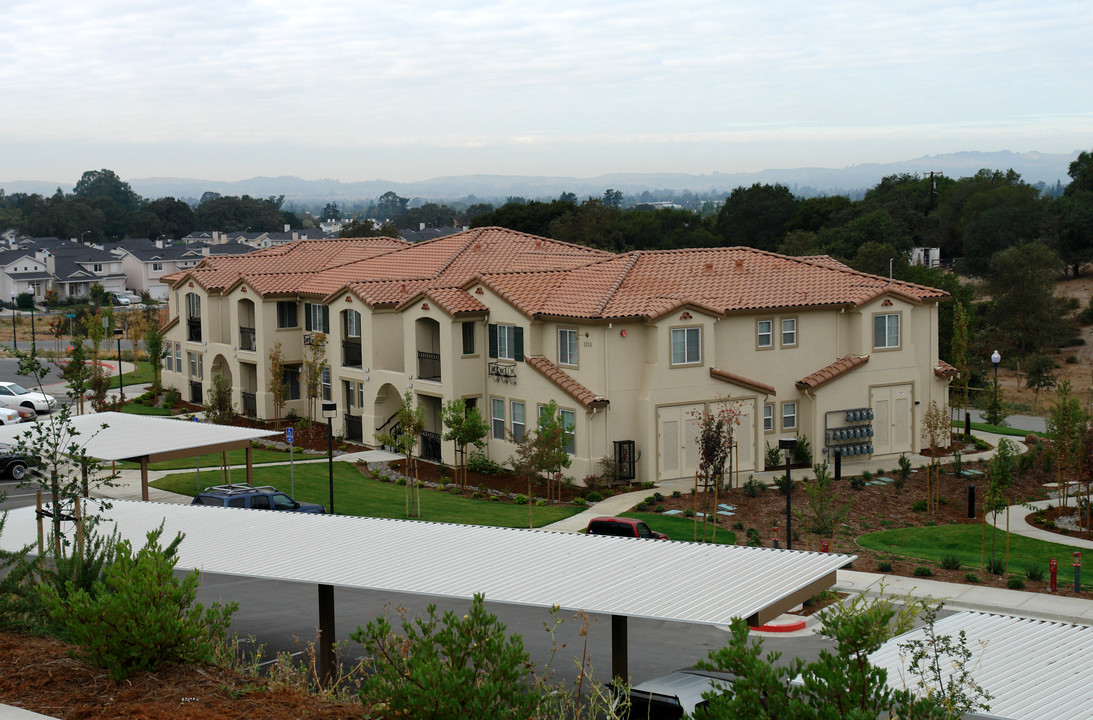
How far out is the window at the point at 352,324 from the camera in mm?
44594

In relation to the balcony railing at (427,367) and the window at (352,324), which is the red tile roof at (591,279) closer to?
the window at (352,324)

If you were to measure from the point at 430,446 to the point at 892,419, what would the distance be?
16.7m

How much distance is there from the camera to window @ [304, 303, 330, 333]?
47906 mm

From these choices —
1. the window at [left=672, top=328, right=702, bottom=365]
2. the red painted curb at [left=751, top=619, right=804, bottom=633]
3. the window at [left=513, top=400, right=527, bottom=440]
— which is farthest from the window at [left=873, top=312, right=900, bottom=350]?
the red painted curb at [left=751, top=619, right=804, bottom=633]

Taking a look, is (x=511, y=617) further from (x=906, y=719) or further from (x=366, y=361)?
(x=366, y=361)

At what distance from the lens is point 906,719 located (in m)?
9.27

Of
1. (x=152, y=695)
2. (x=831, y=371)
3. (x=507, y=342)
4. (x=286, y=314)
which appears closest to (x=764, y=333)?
(x=831, y=371)

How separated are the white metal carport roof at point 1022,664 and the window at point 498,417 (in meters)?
23.7

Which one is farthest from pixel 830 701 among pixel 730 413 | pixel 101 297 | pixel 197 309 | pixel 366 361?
pixel 101 297

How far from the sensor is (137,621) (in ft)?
38.3

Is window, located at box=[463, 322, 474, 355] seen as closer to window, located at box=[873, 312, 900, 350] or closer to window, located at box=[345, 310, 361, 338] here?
window, located at box=[345, 310, 361, 338]

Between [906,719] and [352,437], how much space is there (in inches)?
1471

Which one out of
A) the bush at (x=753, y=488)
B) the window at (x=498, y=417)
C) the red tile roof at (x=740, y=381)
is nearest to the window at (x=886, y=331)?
the red tile roof at (x=740, y=381)

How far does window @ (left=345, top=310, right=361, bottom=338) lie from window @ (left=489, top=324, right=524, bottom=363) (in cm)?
747
